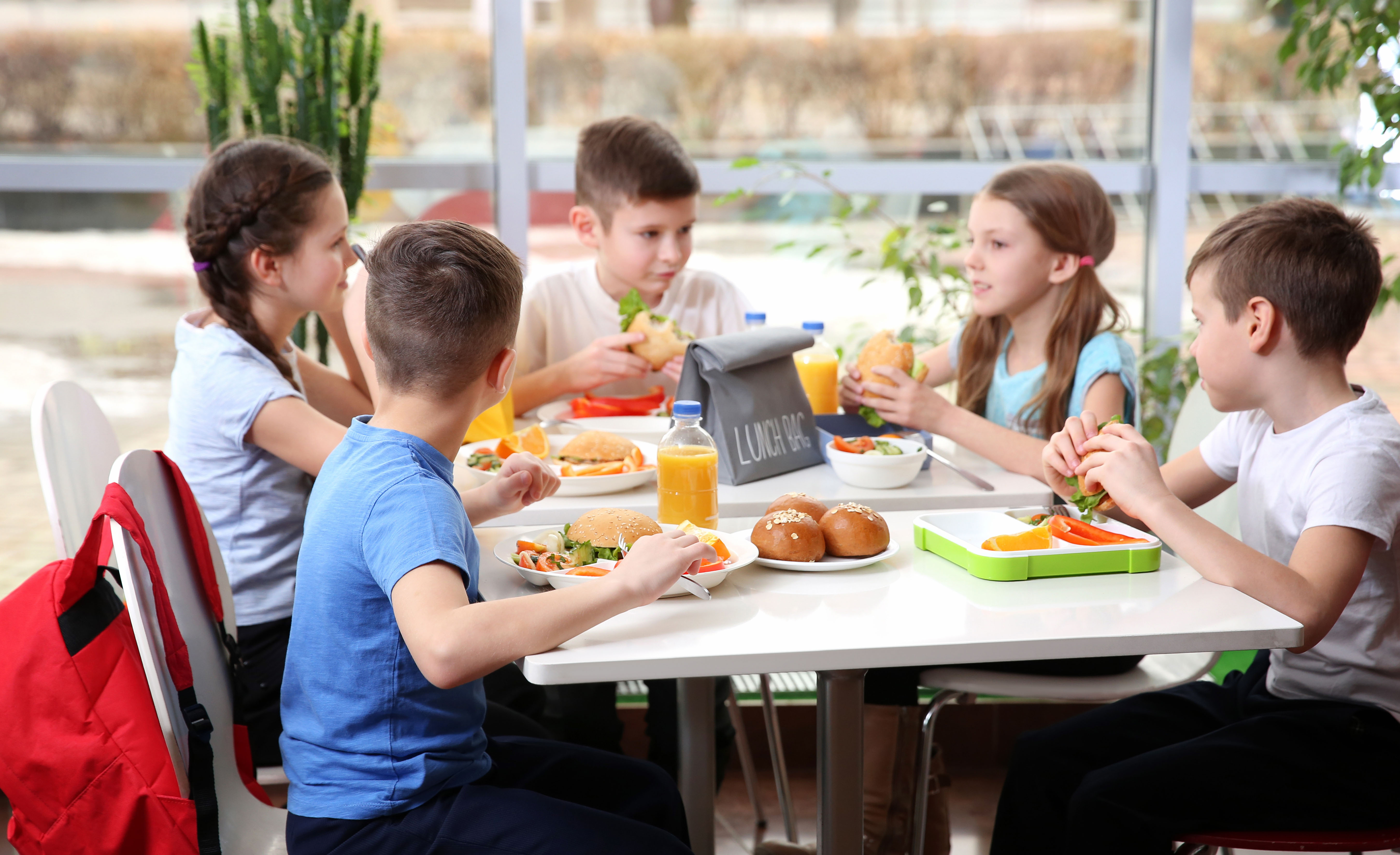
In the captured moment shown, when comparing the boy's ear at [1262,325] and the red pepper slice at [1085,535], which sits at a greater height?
the boy's ear at [1262,325]


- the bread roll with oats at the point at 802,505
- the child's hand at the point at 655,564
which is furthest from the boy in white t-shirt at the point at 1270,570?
the child's hand at the point at 655,564

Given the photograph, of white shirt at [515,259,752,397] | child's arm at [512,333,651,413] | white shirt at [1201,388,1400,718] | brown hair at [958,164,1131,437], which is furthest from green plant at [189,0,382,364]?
white shirt at [1201,388,1400,718]

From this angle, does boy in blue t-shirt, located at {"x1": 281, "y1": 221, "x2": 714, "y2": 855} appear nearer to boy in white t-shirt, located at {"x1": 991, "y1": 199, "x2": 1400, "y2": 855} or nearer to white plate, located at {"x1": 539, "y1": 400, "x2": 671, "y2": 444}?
boy in white t-shirt, located at {"x1": 991, "y1": 199, "x2": 1400, "y2": 855}

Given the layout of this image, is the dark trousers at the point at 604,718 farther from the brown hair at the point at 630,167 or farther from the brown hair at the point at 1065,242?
the brown hair at the point at 630,167

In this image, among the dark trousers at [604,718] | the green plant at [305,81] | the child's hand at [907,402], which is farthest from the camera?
the green plant at [305,81]

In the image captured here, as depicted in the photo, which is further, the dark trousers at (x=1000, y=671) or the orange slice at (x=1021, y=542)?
the dark trousers at (x=1000, y=671)

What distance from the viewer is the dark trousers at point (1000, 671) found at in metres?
1.68

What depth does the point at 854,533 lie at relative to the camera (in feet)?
4.47

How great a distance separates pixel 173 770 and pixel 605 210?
1.57m

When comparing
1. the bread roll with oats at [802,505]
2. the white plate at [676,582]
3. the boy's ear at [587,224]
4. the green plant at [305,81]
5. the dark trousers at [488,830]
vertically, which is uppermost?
the green plant at [305,81]

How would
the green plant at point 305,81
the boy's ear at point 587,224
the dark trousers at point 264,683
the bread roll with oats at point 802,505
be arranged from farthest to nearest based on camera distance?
the green plant at point 305,81
the boy's ear at point 587,224
the dark trousers at point 264,683
the bread roll with oats at point 802,505

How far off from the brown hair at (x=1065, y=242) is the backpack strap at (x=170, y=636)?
1488mm

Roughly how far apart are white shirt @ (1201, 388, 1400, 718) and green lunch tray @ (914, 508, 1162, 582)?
0.22m

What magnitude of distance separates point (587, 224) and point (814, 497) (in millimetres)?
1130
